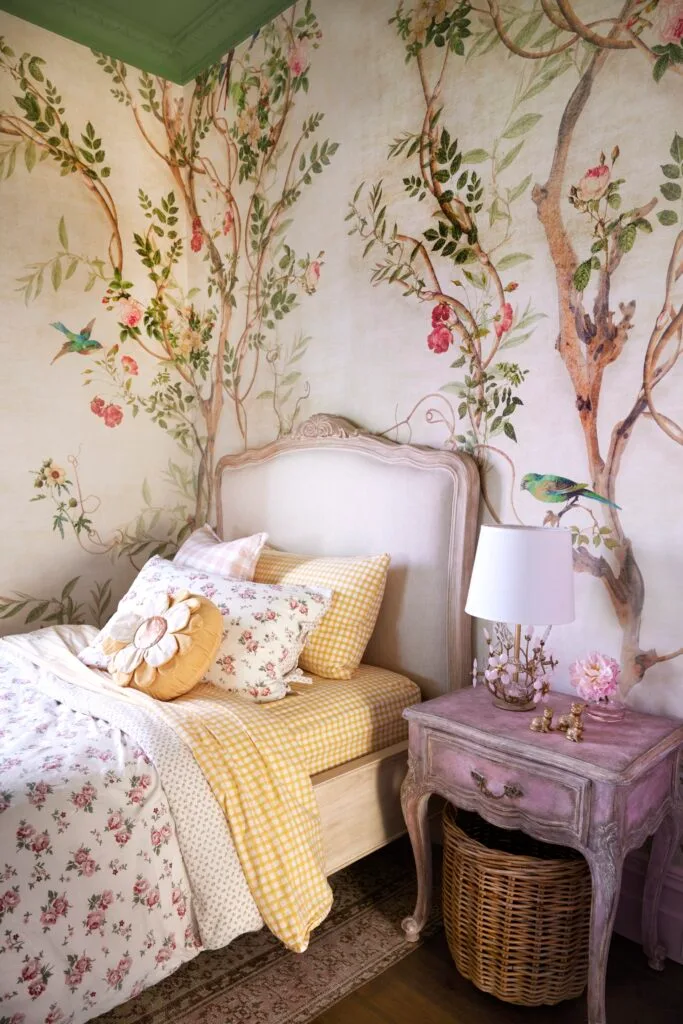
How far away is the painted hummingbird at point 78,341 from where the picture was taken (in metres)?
3.11

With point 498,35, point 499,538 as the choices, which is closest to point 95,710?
point 499,538

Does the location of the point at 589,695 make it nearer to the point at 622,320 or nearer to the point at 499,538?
the point at 499,538

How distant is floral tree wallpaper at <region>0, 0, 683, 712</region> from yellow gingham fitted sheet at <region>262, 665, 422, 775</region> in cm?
55

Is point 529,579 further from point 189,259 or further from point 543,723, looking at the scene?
point 189,259

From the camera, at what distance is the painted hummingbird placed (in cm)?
311

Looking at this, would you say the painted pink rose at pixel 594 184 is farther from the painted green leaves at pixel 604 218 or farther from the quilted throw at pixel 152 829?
the quilted throw at pixel 152 829

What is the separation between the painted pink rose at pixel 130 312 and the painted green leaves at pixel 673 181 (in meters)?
2.34

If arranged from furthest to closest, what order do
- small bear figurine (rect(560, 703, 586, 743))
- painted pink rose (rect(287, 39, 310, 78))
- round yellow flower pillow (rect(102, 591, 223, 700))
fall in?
painted pink rose (rect(287, 39, 310, 78)), round yellow flower pillow (rect(102, 591, 223, 700)), small bear figurine (rect(560, 703, 586, 743))

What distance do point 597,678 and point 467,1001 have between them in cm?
82

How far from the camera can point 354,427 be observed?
8.52ft

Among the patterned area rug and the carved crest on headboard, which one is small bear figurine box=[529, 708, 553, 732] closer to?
the patterned area rug

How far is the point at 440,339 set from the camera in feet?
7.61

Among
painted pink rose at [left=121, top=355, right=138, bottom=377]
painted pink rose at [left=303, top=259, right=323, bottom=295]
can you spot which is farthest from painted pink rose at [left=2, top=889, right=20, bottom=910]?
painted pink rose at [left=121, top=355, right=138, bottom=377]

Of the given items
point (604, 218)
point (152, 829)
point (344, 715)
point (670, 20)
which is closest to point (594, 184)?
point (604, 218)
